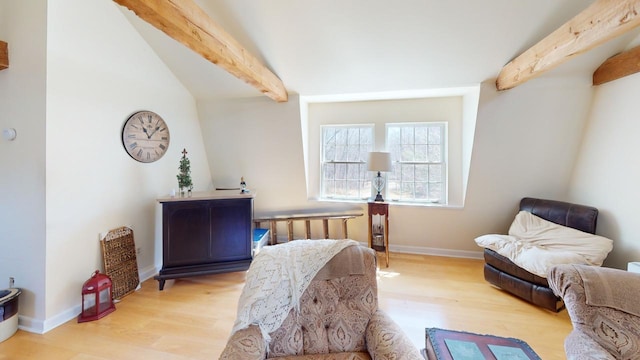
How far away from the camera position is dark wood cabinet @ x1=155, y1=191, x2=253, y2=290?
8.99 ft

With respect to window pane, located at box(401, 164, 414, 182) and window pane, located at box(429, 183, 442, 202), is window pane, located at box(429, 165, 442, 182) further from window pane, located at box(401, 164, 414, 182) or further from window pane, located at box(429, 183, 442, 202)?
window pane, located at box(401, 164, 414, 182)

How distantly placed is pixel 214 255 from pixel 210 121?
1.90 m

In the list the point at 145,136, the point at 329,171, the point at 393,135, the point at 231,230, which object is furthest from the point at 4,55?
the point at 393,135

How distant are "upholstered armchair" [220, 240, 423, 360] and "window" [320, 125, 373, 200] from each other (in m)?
2.52

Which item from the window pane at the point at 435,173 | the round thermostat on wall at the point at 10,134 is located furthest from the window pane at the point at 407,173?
the round thermostat on wall at the point at 10,134

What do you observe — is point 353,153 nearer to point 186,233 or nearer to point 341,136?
→ point 341,136

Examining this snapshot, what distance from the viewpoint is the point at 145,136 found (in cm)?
282

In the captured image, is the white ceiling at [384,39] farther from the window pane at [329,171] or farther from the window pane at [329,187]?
the window pane at [329,187]

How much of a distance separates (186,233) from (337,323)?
2171 mm

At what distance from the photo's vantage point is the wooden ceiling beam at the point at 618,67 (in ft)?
7.16

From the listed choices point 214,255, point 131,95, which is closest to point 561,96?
point 214,255

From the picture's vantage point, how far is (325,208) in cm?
388

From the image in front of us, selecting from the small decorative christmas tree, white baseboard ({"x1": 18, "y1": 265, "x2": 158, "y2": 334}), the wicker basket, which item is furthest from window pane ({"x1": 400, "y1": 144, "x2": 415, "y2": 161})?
white baseboard ({"x1": 18, "y1": 265, "x2": 158, "y2": 334})

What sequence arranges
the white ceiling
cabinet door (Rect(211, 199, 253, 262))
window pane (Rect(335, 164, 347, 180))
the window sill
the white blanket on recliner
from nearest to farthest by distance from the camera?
the white ceiling, the white blanket on recliner, cabinet door (Rect(211, 199, 253, 262)), the window sill, window pane (Rect(335, 164, 347, 180))
